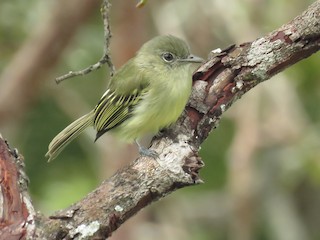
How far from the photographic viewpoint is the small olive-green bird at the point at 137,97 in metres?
4.02

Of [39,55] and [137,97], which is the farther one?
[39,55]

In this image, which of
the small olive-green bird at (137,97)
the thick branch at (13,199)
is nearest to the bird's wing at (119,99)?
the small olive-green bird at (137,97)

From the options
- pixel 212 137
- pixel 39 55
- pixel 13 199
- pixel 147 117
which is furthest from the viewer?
pixel 212 137

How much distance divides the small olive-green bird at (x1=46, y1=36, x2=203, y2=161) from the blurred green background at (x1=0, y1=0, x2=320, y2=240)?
1425 mm

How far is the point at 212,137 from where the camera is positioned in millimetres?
6699

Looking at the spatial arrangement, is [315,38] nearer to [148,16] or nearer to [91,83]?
[148,16]

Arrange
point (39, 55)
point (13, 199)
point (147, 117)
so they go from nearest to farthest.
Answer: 1. point (13, 199)
2. point (147, 117)
3. point (39, 55)

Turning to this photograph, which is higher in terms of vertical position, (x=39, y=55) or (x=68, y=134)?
A: (x=39, y=55)

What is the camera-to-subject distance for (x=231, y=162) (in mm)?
5746

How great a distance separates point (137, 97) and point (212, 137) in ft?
8.79

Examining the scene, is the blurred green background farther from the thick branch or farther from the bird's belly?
the thick branch

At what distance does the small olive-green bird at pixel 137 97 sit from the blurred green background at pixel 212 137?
4.68 ft

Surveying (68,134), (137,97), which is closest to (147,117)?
(137,97)

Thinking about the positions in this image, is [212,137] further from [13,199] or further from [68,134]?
[13,199]
